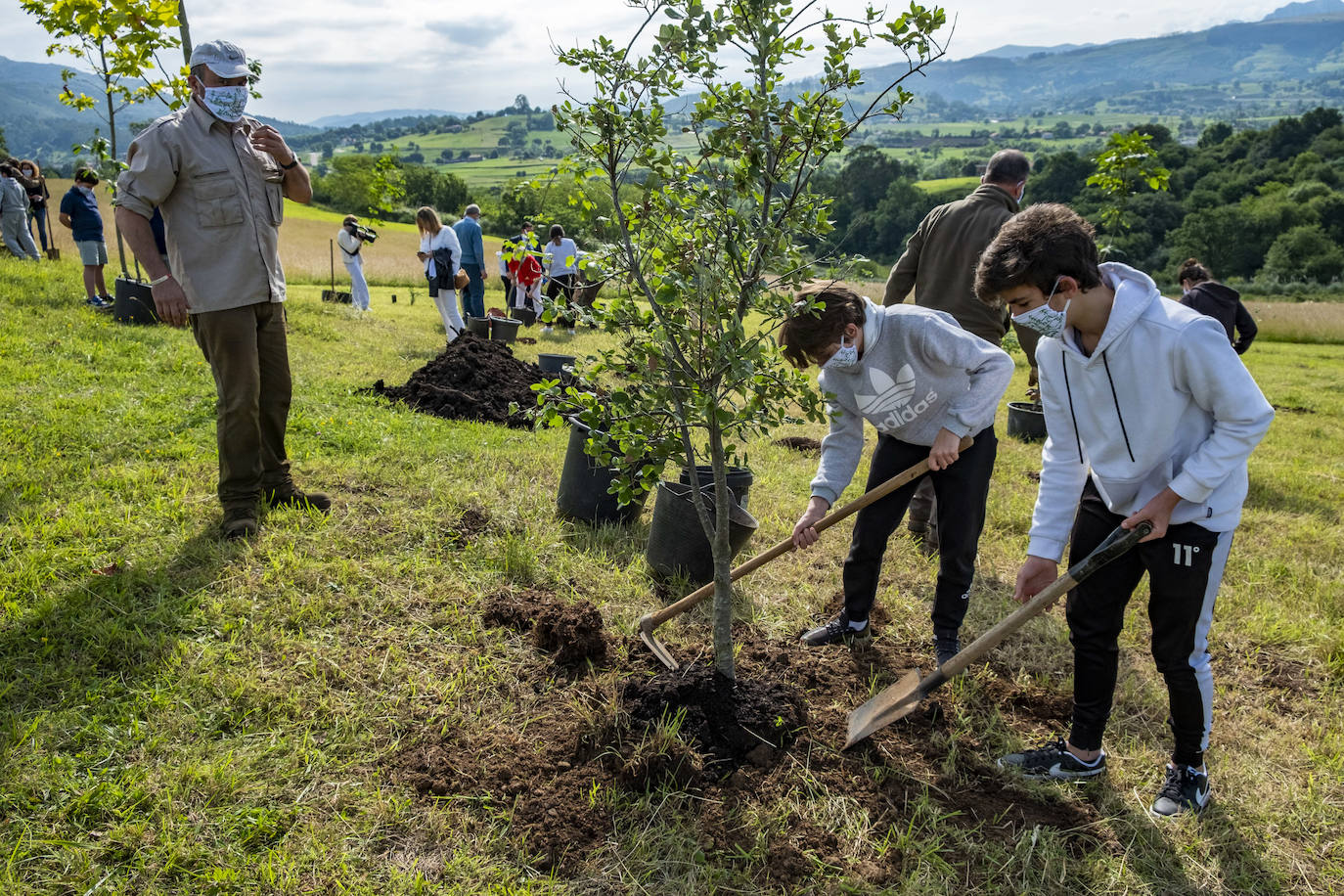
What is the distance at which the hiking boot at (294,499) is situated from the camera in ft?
14.7

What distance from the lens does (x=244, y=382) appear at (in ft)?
13.3

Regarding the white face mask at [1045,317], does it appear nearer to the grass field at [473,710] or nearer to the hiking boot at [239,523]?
the grass field at [473,710]

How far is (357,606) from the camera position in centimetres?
363

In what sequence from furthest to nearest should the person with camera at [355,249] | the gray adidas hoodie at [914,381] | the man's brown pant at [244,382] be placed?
the person with camera at [355,249] → the man's brown pant at [244,382] → the gray adidas hoodie at [914,381]

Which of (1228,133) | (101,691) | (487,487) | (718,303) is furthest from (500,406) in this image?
(1228,133)

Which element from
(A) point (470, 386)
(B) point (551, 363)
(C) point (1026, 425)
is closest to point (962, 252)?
(C) point (1026, 425)

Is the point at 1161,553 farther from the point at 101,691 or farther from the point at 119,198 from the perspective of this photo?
the point at 119,198

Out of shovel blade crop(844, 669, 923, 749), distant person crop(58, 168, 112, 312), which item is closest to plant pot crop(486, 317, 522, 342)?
distant person crop(58, 168, 112, 312)

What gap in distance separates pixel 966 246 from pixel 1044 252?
2.44 meters

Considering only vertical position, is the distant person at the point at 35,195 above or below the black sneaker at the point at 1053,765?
above

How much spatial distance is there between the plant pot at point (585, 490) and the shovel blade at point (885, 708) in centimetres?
207

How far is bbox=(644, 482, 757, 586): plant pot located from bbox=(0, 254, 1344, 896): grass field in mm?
221

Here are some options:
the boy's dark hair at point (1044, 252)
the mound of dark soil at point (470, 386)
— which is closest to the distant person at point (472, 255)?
the mound of dark soil at point (470, 386)

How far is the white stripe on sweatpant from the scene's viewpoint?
242 cm
